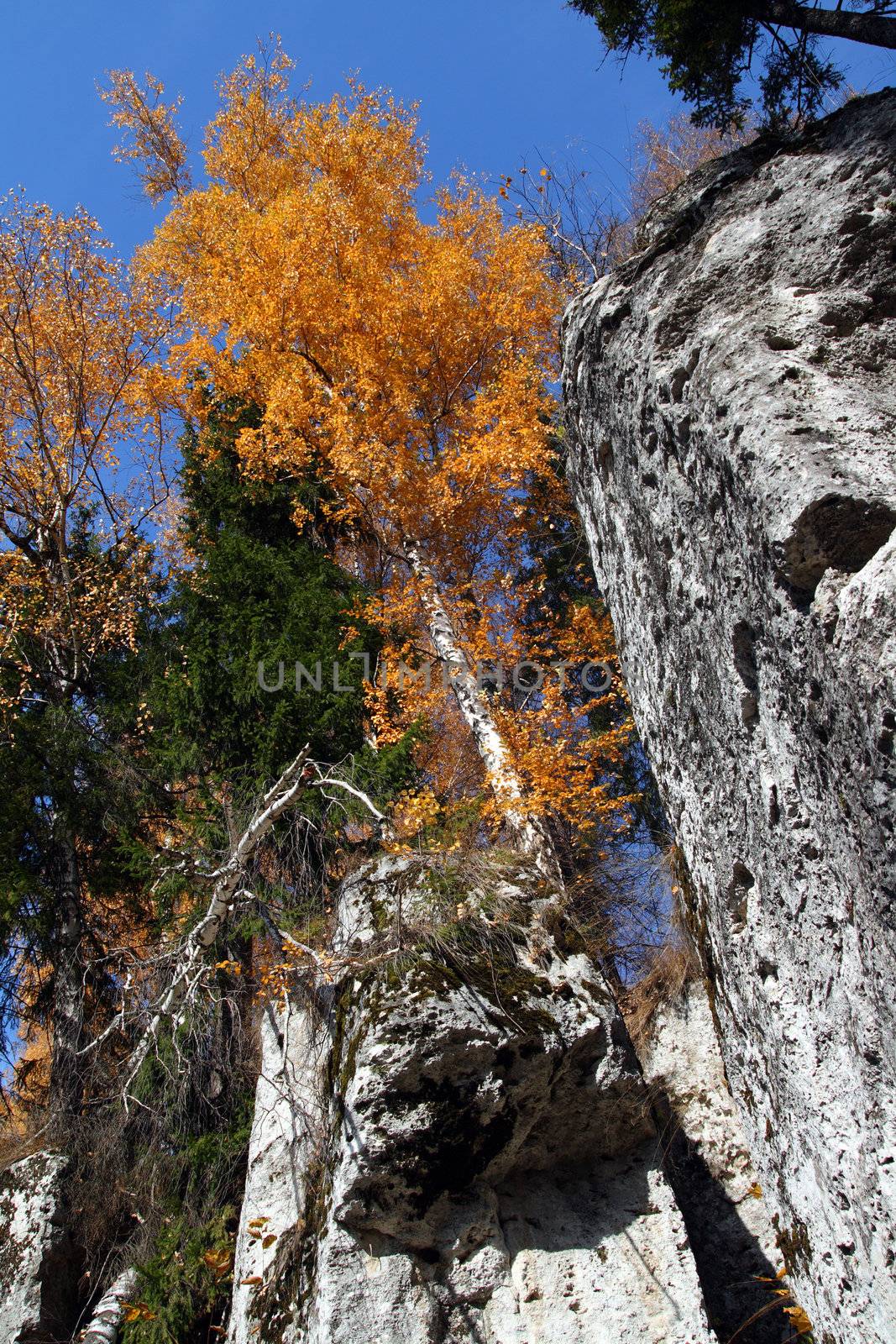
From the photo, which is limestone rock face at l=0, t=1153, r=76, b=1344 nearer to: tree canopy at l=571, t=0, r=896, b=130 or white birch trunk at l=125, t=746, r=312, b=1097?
white birch trunk at l=125, t=746, r=312, b=1097

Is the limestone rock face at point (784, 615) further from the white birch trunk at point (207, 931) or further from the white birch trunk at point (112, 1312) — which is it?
the white birch trunk at point (112, 1312)

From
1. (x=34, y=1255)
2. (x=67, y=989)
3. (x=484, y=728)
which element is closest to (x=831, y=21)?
(x=484, y=728)

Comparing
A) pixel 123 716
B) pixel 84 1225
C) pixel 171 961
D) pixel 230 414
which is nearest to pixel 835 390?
pixel 171 961

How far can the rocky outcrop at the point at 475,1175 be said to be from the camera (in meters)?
4.67

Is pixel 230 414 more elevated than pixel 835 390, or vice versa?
pixel 230 414

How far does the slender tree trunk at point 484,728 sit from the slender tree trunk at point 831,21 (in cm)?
549

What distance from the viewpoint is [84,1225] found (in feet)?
22.9

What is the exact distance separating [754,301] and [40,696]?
32.0 feet

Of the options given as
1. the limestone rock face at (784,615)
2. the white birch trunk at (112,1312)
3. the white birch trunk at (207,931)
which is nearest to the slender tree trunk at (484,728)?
the white birch trunk at (207,931)

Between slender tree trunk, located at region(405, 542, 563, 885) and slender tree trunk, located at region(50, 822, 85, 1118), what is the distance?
14.8 ft

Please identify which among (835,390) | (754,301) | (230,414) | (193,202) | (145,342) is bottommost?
(835,390)

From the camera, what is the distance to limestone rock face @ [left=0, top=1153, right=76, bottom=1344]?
6.39m

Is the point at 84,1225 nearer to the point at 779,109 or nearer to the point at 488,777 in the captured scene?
the point at 488,777

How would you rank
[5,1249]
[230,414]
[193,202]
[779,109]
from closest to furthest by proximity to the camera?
[779,109]
[5,1249]
[230,414]
[193,202]
